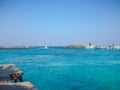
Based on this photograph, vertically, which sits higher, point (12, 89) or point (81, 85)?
point (12, 89)

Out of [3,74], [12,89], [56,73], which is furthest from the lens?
[56,73]

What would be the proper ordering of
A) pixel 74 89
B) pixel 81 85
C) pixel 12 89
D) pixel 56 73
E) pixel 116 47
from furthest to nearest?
pixel 116 47, pixel 56 73, pixel 81 85, pixel 74 89, pixel 12 89

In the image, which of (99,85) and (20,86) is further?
(99,85)

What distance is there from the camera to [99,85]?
1955cm

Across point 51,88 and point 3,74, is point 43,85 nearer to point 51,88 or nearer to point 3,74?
point 51,88

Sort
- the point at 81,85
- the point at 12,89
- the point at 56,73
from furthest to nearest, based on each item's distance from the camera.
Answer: the point at 56,73, the point at 81,85, the point at 12,89

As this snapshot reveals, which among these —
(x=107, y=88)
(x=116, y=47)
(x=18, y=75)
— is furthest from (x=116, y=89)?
(x=116, y=47)

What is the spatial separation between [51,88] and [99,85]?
463cm

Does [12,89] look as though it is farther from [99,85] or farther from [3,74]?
[99,85]

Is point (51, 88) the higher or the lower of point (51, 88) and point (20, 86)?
the lower

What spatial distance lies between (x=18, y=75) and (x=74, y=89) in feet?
20.7

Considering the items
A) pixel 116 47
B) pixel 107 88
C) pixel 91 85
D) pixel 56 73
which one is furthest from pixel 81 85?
pixel 116 47

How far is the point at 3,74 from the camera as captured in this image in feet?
42.5

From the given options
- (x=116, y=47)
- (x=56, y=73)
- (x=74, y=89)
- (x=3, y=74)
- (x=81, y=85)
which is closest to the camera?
(x=3, y=74)
